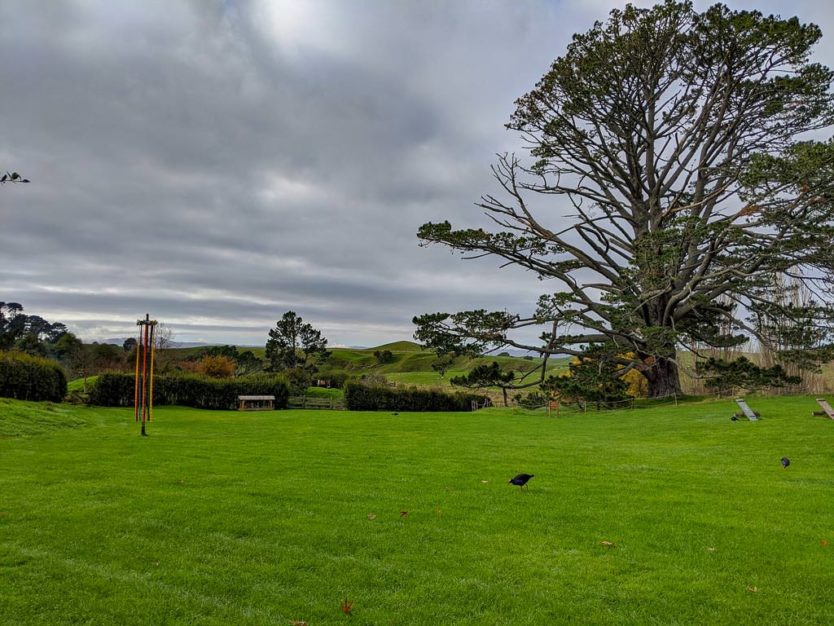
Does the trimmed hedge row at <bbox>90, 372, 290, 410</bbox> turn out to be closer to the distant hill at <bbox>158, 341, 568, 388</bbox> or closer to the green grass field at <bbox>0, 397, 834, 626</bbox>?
the green grass field at <bbox>0, 397, 834, 626</bbox>

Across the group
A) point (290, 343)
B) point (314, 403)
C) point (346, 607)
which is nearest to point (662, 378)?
point (314, 403)

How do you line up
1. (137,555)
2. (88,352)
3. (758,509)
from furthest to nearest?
(88,352), (758,509), (137,555)

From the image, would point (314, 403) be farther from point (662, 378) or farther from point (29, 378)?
point (662, 378)

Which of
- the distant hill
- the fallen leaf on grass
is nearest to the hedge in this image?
the fallen leaf on grass

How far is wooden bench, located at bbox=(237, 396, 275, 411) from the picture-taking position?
117 ft

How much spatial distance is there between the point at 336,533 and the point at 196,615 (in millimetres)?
1996

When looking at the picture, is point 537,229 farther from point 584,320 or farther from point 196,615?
point 196,615

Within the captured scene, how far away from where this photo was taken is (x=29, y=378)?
81.0 ft

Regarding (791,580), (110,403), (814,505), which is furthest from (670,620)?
(110,403)

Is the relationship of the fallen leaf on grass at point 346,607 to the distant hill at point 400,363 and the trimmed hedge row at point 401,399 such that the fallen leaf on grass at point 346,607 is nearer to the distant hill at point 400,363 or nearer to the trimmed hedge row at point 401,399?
the trimmed hedge row at point 401,399

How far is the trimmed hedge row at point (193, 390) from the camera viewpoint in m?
30.5

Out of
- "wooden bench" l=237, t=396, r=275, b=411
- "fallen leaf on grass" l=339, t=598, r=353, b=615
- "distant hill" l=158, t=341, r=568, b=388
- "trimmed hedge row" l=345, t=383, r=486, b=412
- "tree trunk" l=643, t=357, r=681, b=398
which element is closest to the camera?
"fallen leaf on grass" l=339, t=598, r=353, b=615

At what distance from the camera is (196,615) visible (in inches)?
149

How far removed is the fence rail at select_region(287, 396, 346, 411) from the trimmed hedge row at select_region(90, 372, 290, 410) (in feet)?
3.15
